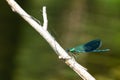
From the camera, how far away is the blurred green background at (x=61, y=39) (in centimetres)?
514

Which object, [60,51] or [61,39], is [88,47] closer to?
[60,51]

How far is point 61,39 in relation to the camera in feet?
17.6

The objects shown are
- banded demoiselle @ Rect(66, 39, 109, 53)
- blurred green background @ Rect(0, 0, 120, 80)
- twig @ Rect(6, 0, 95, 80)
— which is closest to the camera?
twig @ Rect(6, 0, 95, 80)

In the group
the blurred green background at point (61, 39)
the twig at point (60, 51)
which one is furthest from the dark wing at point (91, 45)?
the blurred green background at point (61, 39)

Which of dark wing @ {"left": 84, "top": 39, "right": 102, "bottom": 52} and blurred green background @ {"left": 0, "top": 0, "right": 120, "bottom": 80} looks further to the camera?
blurred green background @ {"left": 0, "top": 0, "right": 120, "bottom": 80}

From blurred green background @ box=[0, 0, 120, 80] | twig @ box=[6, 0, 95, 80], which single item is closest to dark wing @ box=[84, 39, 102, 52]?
twig @ box=[6, 0, 95, 80]

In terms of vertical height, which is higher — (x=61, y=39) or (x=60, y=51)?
(x=61, y=39)

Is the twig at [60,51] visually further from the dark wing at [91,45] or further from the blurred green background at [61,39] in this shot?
the blurred green background at [61,39]

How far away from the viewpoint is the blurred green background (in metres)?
5.14

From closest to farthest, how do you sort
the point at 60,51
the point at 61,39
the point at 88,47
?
the point at 60,51 → the point at 88,47 → the point at 61,39

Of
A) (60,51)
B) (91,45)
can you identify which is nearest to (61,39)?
(91,45)

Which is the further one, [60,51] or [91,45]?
[91,45]

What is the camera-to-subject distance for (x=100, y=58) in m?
5.18

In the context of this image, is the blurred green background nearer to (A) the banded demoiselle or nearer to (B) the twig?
(A) the banded demoiselle
